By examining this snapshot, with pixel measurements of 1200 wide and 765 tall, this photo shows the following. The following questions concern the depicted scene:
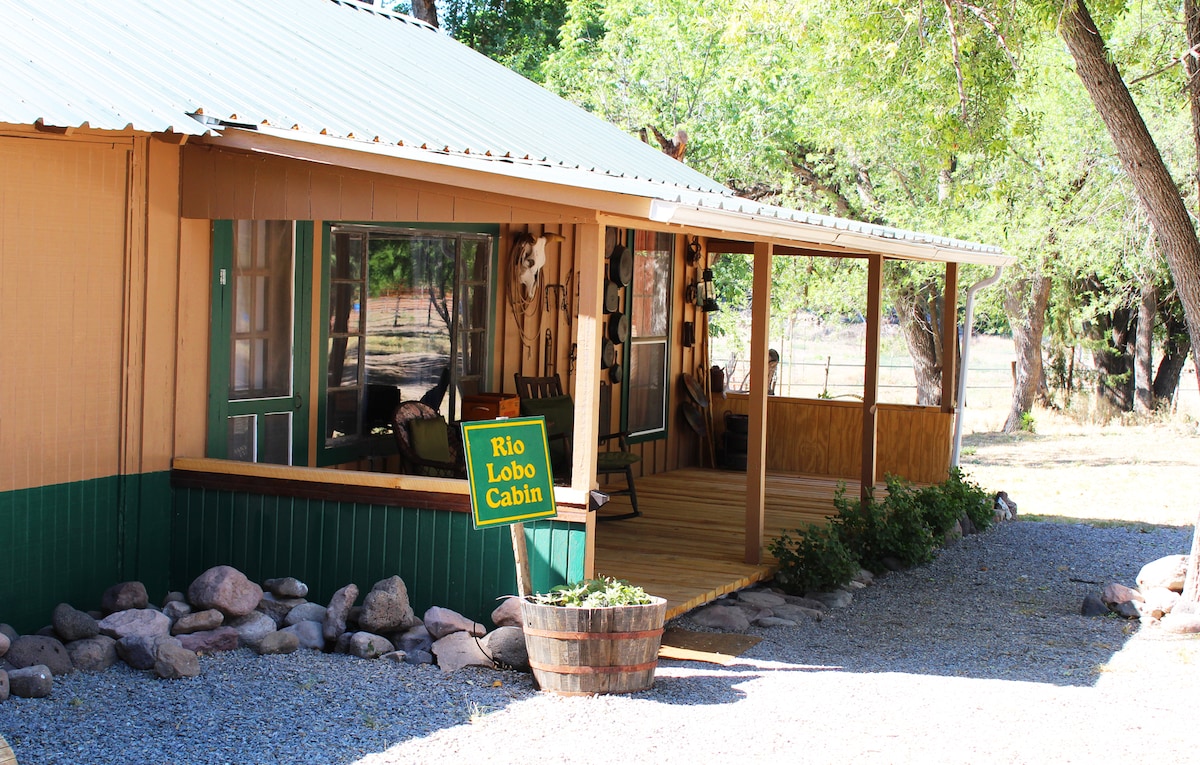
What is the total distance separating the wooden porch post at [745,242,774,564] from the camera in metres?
7.12

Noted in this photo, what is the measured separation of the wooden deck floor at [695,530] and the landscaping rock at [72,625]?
2616 millimetres

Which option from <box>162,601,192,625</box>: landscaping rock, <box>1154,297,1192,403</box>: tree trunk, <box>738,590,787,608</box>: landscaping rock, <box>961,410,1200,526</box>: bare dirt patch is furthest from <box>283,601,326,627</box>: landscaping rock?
<box>1154,297,1192,403</box>: tree trunk

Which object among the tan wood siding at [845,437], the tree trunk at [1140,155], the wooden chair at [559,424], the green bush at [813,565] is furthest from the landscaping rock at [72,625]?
the tan wood siding at [845,437]

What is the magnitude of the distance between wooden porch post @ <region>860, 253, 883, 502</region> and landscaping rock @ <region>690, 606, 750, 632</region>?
265 centimetres

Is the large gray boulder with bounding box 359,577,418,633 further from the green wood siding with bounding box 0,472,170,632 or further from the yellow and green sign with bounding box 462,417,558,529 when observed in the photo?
the green wood siding with bounding box 0,472,170,632

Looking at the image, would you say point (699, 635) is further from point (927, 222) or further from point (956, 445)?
point (927, 222)

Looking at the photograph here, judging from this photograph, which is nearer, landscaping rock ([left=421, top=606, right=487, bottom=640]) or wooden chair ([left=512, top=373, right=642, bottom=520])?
landscaping rock ([left=421, top=606, right=487, bottom=640])

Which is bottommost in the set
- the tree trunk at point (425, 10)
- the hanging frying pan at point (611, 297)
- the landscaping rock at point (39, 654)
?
the landscaping rock at point (39, 654)

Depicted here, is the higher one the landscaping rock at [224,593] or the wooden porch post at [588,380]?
the wooden porch post at [588,380]

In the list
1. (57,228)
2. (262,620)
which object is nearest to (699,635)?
(262,620)

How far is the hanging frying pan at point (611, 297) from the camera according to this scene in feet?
32.2

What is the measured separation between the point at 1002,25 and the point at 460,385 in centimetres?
453

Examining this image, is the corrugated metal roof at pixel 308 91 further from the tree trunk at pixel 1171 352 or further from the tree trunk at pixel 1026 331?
the tree trunk at pixel 1171 352

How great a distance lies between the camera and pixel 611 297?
9.84 metres
